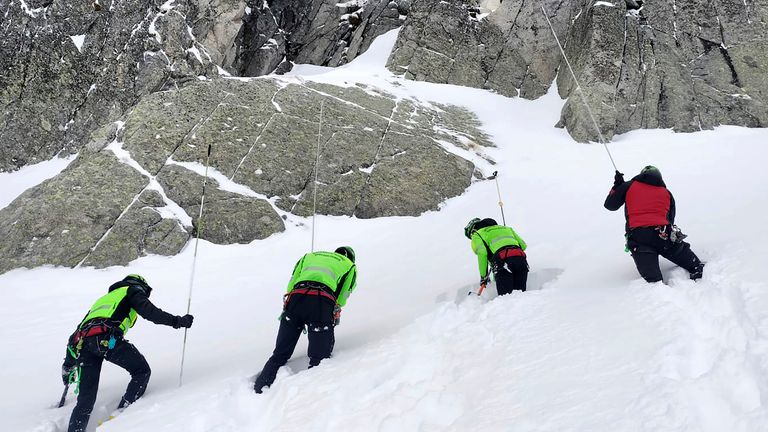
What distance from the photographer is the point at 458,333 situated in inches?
219

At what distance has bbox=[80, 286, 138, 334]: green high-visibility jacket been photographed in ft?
19.6

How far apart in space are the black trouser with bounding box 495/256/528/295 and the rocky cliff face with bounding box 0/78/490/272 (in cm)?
818

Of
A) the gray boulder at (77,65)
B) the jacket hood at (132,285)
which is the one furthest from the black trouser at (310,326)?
the gray boulder at (77,65)

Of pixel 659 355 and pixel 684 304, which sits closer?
pixel 659 355

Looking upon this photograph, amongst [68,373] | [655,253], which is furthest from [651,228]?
[68,373]

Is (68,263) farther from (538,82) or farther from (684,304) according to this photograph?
(538,82)

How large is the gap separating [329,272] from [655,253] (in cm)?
415

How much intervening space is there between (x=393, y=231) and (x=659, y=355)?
10814 mm

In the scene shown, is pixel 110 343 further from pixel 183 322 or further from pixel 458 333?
pixel 458 333

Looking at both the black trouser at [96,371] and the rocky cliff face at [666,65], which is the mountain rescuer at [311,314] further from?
the rocky cliff face at [666,65]

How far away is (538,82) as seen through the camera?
26.3 metres

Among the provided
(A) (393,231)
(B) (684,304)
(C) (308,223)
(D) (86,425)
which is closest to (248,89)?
(C) (308,223)

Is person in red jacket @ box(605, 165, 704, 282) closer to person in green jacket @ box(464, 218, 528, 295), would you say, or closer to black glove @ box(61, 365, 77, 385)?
person in green jacket @ box(464, 218, 528, 295)

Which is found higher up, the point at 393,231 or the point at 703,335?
the point at 703,335
